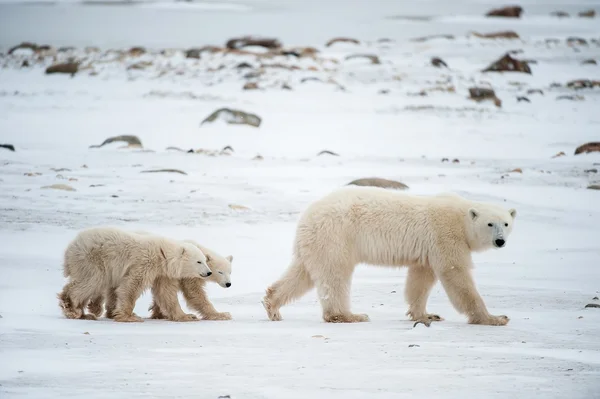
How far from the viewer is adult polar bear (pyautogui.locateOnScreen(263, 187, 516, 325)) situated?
7312mm

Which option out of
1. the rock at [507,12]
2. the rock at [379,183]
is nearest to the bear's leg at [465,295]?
the rock at [379,183]

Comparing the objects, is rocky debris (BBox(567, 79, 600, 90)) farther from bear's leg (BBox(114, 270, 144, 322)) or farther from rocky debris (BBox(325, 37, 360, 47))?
bear's leg (BBox(114, 270, 144, 322))

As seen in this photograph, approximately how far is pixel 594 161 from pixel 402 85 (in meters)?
11.1

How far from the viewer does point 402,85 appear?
26.6 metres

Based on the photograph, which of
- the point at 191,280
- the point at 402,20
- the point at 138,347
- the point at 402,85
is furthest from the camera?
the point at 402,20

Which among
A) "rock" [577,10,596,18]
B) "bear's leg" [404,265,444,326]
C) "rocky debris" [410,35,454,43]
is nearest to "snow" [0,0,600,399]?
"bear's leg" [404,265,444,326]

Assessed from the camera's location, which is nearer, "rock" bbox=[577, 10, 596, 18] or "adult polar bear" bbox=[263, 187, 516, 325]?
"adult polar bear" bbox=[263, 187, 516, 325]

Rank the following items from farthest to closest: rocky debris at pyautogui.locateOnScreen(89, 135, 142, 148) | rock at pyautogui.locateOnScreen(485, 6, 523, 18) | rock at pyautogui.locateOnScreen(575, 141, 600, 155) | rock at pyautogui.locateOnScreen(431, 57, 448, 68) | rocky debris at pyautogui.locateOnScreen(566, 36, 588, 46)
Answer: rock at pyautogui.locateOnScreen(485, 6, 523, 18) → rocky debris at pyautogui.locateOnScreen(566, 36, 588, 46) → rock at pyautogui.locateOnScreen(431, 57, 448, 68) → rocky debris at pyautogui.locateOnScreen(89, 135, 142, 148) → rock at pyautogui.locateOnScreen(575, 141, 600, 155)

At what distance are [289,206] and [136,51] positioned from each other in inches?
966

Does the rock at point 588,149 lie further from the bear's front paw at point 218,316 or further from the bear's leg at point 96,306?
the bear's leg at point 96,306

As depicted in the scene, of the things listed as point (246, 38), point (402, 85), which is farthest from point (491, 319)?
point (246, 38)

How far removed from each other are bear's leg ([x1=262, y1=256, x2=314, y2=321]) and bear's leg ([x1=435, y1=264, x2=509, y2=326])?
1138mm

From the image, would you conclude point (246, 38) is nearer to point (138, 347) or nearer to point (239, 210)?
point (239, 210)

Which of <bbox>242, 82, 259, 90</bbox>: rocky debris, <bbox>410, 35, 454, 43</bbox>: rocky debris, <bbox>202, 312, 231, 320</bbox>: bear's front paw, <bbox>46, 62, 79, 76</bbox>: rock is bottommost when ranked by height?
<bbox>202, 312, 231, 320</bbox>: bear's front paw
